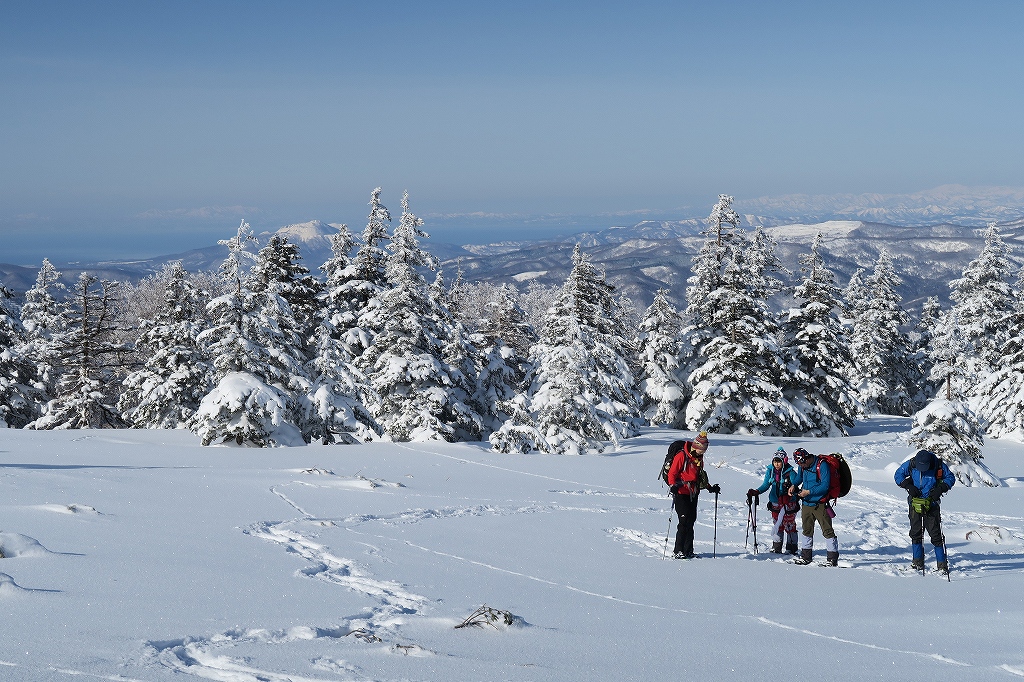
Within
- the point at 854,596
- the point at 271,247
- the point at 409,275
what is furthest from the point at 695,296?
the point at 854,596

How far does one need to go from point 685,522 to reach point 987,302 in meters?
43.2

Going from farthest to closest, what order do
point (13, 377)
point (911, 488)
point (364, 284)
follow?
point (13, 377) → point (364, 284) → point (911, 488)

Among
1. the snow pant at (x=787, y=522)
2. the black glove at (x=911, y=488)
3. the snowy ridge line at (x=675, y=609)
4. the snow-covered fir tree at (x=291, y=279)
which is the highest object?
the snow-covered fir tree at (x=291, y=279)

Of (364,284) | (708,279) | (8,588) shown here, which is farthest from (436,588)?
(708,279)

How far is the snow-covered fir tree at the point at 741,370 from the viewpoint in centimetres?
3453

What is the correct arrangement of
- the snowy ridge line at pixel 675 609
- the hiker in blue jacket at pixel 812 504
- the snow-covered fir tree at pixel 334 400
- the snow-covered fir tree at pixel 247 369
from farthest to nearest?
the snow-covered fir tree at pixel 334 400
the snow-covered fir tree at pixel 247 369
the hiker in blue jacket at pixel 812 504
the snowy ridge line at pixel 675 609

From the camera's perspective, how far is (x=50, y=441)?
63.6 feet

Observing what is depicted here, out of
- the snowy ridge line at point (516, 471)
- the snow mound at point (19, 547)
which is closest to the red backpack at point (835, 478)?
the snowy ridge line at point (516, 471)

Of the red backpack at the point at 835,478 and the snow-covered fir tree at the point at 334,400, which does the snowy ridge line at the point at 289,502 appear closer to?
the red backpack at the point at 835,478

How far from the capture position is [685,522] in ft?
33.0

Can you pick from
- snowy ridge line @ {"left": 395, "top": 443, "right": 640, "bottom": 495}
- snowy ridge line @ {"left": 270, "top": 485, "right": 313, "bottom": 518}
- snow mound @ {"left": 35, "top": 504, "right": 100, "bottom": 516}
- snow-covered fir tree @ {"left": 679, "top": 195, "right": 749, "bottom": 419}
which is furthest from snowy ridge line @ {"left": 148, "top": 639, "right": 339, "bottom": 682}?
snow-covered fir tree @ {"left": 679, "top": 195, "right": 749, "bottom": 419}

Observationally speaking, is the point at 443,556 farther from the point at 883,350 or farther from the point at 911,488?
the point at 883,350

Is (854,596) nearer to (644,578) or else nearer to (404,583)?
(644,578)

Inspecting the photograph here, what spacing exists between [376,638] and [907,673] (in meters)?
3.87
